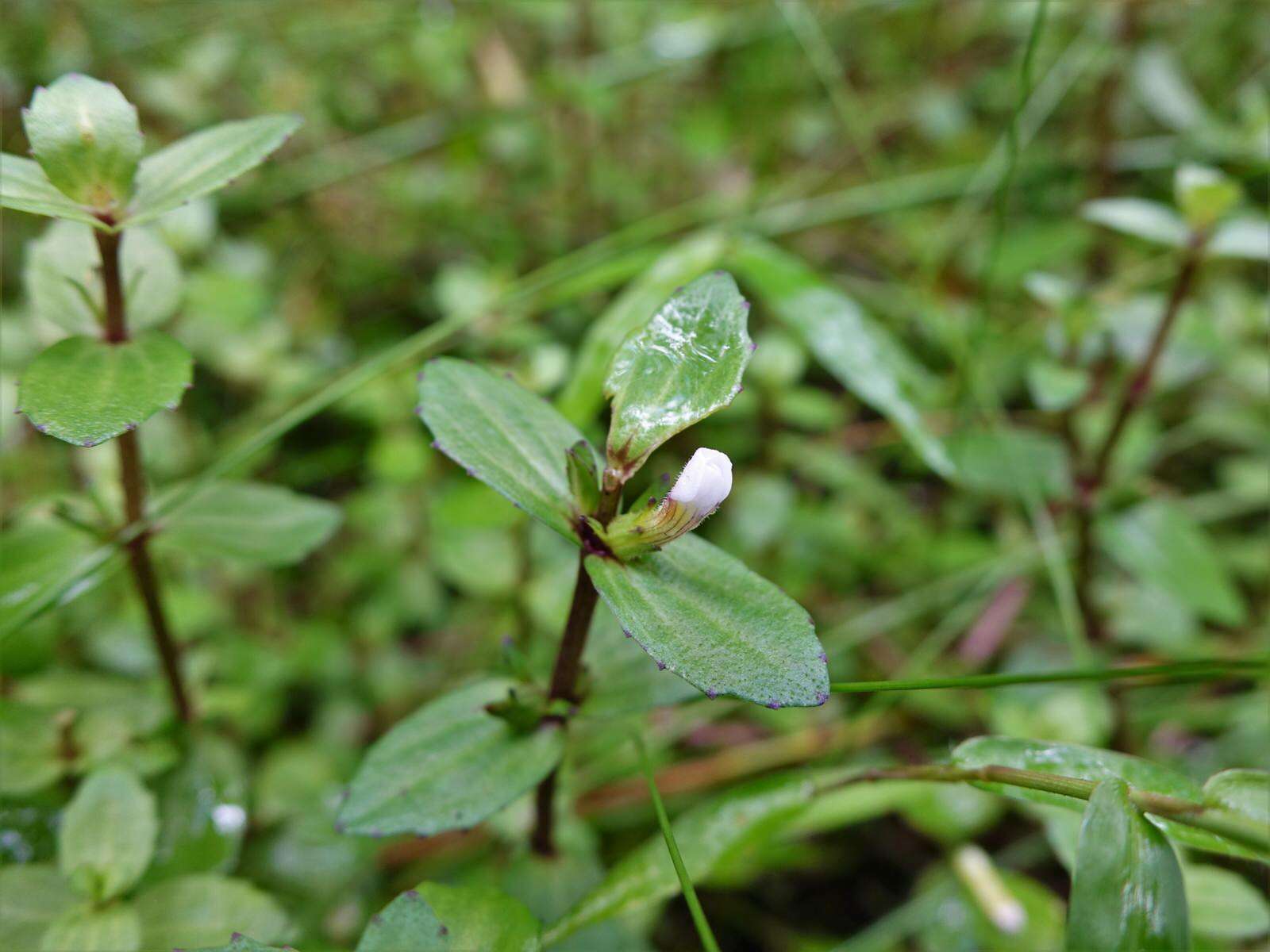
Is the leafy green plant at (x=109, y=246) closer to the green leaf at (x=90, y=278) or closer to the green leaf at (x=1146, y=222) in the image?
the green leaf at (x=90, y=278)

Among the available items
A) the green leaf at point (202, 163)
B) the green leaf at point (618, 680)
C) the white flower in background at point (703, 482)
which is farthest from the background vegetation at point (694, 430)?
the white flower in background at point (703, 482)

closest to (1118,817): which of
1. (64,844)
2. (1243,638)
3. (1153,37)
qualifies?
(64,844)

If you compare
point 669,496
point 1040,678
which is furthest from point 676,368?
point 1040,678

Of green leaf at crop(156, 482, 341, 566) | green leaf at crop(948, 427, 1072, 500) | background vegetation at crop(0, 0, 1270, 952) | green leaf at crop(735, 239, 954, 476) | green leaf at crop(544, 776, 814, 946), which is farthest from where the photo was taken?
green leaf at crop(948, 427, 1072, 500)

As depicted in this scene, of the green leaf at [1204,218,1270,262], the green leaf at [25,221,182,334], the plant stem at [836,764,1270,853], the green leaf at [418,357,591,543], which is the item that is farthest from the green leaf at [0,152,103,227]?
the green leaf at [1204,218,1270,262]

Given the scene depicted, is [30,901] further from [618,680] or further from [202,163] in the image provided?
[202,163]

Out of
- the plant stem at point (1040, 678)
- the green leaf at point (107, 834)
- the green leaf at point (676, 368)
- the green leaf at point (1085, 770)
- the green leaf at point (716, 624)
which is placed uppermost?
the green leaf at point (676, 368)

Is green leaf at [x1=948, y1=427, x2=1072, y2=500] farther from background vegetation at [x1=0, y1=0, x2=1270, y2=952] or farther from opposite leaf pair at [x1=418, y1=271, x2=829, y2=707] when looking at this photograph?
opposite leaf pair at [x1=418, y1=271, x2=829, y2=707]

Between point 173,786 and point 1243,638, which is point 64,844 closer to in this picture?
point 173,786
